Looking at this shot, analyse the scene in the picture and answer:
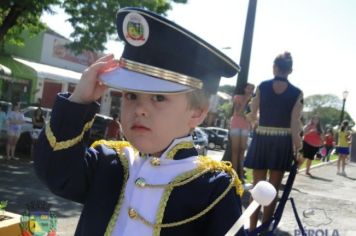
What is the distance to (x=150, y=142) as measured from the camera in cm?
160

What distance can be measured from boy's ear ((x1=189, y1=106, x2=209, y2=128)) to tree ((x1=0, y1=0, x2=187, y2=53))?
1007 centimetres

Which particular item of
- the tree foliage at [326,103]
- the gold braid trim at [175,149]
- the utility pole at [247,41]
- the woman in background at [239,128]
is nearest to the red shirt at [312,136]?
the utility pole at [247,41]

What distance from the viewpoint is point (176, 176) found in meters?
1.70

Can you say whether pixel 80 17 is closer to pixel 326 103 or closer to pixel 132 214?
pixel 132 214

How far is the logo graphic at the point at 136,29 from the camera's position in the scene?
160cm

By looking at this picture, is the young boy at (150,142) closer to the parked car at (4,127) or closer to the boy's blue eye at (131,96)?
the boy's blue eye at (131,96)

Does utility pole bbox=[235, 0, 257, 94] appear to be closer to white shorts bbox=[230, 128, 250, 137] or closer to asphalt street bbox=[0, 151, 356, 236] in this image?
white shorts bbox=[230, 128, 250, 137]

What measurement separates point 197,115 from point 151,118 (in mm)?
231

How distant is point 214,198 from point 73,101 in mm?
577

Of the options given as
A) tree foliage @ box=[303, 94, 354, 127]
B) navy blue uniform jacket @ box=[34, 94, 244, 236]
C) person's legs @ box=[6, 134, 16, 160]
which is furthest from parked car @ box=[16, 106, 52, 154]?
tree foliage @ box=[303, 94, 354, 127]

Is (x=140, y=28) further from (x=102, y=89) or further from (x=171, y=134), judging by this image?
(x=171, y=134)

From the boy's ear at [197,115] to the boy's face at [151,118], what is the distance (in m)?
0.07

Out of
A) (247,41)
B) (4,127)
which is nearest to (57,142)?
(247,41)

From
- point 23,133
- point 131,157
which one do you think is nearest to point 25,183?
point 23,133
